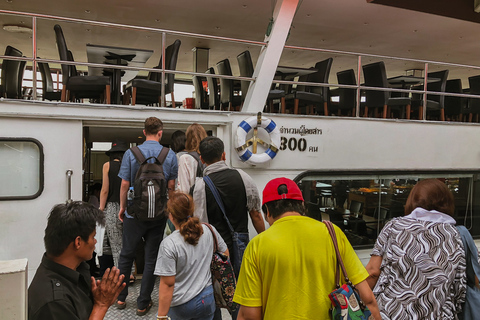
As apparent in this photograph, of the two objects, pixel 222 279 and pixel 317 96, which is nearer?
pixel 222 279

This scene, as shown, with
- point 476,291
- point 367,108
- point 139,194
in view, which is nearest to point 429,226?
point 476,291

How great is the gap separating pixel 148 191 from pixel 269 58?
2.71 meters

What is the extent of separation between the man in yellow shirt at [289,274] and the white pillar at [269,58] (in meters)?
3.40

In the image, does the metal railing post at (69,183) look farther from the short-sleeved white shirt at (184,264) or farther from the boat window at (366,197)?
the boat window at (366,197)

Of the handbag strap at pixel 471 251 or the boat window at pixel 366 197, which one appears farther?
the boat window at pixel 366 197

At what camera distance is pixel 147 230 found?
348cm

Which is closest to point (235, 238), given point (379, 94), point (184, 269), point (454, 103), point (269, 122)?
point (184, 269)

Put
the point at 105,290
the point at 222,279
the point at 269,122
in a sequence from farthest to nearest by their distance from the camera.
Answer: the point at 269,122, the point at 222,279, the point at 105,290

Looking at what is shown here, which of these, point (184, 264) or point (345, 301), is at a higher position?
point (345, 301)

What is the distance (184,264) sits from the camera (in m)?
2.33

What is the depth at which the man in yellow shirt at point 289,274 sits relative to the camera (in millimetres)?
Answer: 1657

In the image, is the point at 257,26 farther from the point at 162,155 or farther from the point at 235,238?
the point at 235,238

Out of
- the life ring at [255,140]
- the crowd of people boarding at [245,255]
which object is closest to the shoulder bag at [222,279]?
the crowd of people boarding at [245,255]

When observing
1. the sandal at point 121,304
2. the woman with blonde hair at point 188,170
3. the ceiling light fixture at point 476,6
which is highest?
the ceiling light fixture at point 476,6
